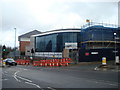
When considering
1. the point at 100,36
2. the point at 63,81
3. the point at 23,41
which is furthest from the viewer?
the point at 23,41

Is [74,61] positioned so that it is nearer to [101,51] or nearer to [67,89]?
[101,51]

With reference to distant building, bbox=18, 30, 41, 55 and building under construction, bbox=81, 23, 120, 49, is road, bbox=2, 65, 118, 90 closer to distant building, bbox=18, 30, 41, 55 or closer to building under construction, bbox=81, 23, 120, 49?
building under construction, bbox=81, 23, 120, 49

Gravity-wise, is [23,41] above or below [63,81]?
above

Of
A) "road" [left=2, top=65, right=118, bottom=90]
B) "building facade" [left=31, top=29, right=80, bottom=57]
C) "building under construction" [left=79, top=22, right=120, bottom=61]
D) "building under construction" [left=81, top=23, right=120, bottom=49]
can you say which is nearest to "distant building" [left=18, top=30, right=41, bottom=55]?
"building facade" [left=31, top=29, right=80, bottom=57]

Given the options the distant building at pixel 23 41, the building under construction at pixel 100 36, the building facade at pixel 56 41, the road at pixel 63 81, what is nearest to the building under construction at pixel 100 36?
the building under construction at pixel 100 36

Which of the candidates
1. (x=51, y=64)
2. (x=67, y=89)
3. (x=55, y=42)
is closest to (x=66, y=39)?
(x=55, y=42)

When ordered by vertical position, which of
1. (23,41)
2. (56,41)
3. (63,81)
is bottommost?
(63,81)

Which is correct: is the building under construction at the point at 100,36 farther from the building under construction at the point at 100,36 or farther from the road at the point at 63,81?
the road at the point at 63,81

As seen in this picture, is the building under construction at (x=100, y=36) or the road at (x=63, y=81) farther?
the building under construction at (x=100, y=36)

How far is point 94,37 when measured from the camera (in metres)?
39.4

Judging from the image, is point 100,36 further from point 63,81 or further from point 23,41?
point 23,41

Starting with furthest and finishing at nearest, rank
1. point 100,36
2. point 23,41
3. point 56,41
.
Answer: point 23,41 → point 56,41 → point 100,36

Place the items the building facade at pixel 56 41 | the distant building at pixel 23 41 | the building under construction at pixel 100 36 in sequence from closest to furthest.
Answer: the building under construction at pixel 100 36 < the building facade at pixel 56 41 < the distant building at pixel 23 41

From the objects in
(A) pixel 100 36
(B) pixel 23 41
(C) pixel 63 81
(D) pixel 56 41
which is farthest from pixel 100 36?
(B) pixel 23 41
